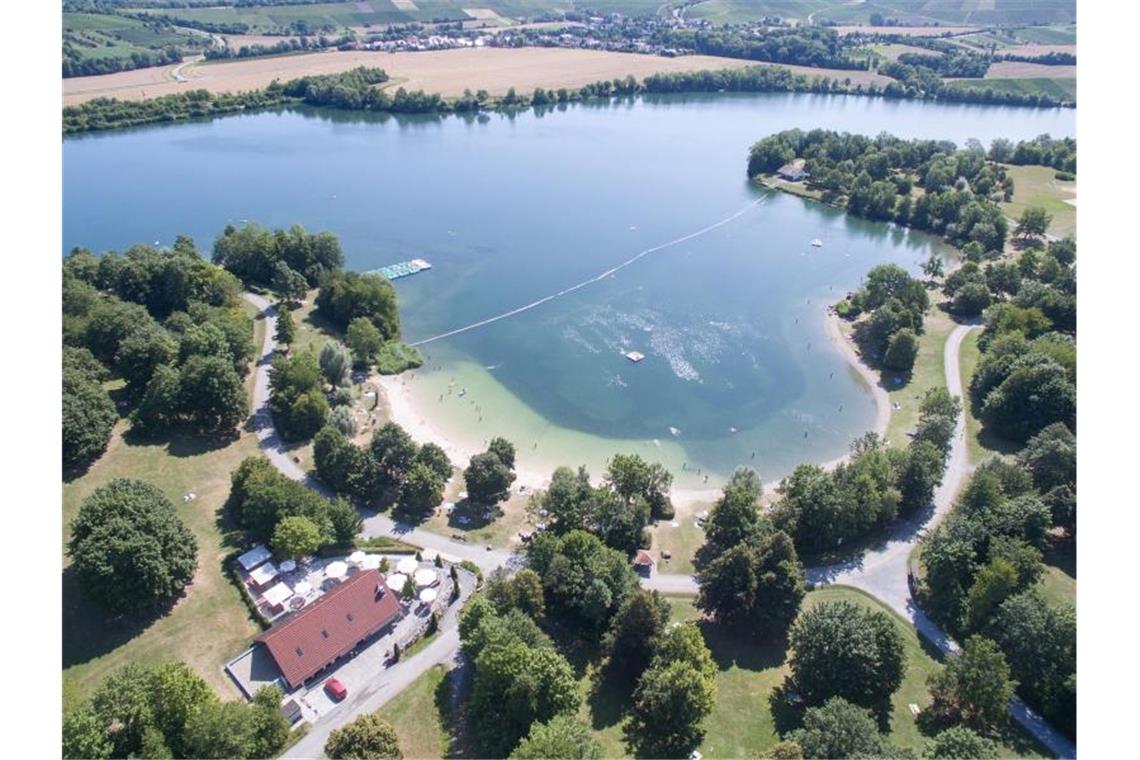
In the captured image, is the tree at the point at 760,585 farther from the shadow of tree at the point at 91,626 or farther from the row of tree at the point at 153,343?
the row of tree at the point at 153,343

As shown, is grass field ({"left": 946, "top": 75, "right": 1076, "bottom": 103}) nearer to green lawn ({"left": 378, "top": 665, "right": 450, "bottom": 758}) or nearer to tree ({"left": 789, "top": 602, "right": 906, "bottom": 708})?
tree ({"left": 789, "top": 602, "right": 906, "bottom": 708})

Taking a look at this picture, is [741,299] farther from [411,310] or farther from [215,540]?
[215,540]

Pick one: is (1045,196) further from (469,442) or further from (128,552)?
(128,552)

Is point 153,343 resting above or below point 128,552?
above

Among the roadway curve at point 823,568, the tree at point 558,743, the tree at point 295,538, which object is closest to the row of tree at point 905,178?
the roadway curve at point 823,568

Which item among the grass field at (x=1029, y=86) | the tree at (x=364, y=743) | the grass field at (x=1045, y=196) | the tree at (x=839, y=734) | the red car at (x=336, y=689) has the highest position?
the grass field at (x=1029, y=86)

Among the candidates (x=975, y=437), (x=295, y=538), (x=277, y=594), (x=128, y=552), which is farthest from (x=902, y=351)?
(x=128, y=552)

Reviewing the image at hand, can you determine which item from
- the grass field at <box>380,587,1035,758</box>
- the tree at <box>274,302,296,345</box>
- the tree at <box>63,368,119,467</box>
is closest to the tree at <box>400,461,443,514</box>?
the grass field at <box>380,587,1035,758</box>
